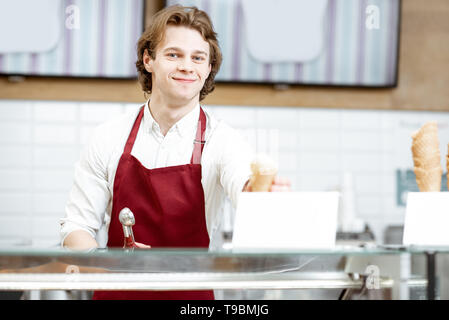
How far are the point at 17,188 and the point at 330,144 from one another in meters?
1.69

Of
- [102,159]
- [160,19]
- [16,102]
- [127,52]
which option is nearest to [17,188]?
[16,102]

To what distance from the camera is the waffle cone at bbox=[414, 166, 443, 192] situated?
1246mm

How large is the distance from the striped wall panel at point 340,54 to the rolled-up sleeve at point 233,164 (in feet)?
4.89

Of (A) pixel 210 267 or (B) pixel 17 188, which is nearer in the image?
(A) pixel 210 267

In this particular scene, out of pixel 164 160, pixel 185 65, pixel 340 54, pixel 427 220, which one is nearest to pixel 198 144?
pixel 164 160

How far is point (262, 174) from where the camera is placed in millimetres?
1145

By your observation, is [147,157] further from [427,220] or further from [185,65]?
[427,220]

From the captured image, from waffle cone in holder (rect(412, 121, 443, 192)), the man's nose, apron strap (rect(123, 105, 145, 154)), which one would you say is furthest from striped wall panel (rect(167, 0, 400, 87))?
waffle cone in holder (rect(412, 121, 443, 192))

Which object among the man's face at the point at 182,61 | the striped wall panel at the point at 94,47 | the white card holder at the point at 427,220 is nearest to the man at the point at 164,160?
the man's face at the point at 182,61

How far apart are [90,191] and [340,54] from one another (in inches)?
76.4

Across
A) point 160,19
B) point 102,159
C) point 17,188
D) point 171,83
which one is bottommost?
point 17,188

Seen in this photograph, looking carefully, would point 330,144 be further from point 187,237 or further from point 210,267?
point 210,267

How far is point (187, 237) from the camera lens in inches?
67.6

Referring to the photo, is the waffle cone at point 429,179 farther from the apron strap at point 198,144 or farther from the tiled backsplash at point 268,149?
the tiled backsplash at point 268,149
